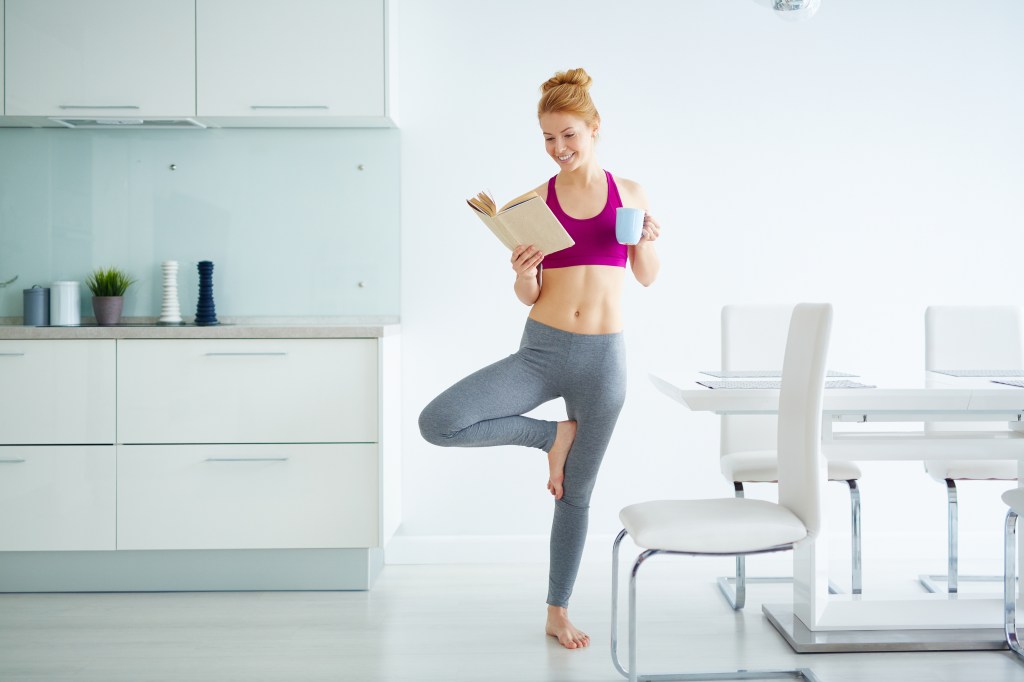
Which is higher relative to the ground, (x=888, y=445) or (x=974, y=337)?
(x=974, y=337)

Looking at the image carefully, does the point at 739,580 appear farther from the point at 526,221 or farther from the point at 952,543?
the point at 526,221

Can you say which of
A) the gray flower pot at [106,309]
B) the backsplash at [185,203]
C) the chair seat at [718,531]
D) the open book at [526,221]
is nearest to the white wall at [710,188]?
the backsplash at [185,203]

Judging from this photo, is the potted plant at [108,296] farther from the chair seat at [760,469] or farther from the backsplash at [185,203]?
the chair seat at [760,469]

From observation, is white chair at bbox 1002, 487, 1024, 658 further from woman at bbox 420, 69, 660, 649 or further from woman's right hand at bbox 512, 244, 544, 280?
woman's right hand at bbox 512, 244, 544, 280

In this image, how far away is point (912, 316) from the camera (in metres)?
3.51

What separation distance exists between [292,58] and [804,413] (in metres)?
2.15

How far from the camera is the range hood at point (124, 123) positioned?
3205mm

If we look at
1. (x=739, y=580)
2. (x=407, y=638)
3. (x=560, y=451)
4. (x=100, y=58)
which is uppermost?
(x=100, y=58)

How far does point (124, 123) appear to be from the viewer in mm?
3291

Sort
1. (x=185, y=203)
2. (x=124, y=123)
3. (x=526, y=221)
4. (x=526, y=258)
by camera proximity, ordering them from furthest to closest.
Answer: (x=185, y=203) < (x=124, y=123) < (x=526, y=258) < (x=526, y=221)

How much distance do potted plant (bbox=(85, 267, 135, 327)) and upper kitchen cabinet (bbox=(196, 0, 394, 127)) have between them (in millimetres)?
728

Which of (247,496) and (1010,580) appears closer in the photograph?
(1010,580)

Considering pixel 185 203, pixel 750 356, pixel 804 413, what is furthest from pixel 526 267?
pixel 185 203

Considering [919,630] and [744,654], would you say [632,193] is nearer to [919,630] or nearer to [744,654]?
[744,654]
